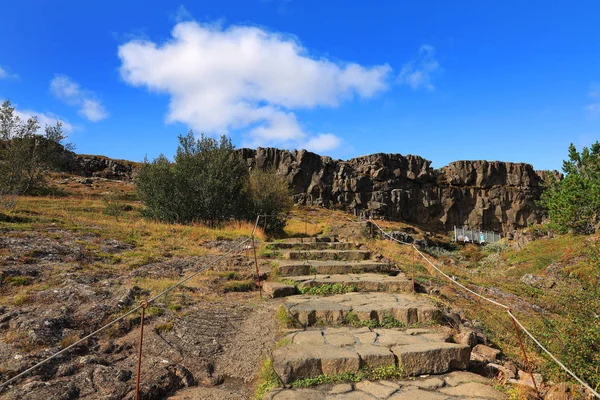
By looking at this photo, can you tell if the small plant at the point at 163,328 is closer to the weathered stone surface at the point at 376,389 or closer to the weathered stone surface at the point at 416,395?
the weathered stone surface at the point at 376,389

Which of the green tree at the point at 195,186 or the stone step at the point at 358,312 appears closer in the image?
the stone step at the point at 358,312

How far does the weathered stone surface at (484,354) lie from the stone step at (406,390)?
2.15ft

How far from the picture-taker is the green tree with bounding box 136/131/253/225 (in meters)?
18.1

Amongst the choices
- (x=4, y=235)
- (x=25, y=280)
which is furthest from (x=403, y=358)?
(x=4, y=235)

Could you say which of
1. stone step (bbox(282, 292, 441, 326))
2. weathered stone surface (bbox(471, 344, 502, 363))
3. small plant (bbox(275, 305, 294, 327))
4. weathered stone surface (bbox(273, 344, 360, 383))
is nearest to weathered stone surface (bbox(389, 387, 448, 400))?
weathered stone surface (bbox(273, 344, 360, 383))

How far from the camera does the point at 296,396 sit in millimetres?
3766

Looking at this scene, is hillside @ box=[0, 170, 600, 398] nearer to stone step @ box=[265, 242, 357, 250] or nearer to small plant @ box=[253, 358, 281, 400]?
small plant @ box=[253, 358, 281, 400]

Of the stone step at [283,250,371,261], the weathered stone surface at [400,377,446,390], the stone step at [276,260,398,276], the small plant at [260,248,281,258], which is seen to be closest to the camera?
the weathered stone surface at [400,377,446,390]

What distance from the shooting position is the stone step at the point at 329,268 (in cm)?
854

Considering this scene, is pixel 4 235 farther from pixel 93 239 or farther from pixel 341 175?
pixel 341 175

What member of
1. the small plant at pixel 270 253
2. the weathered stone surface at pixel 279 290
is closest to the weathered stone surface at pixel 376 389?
the weathered stone surface at pixel 279 290

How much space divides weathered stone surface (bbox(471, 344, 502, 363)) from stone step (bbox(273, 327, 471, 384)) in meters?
Result: 0.43

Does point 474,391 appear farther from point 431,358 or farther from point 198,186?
point 198,186

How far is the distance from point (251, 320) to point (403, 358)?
2741 mm
